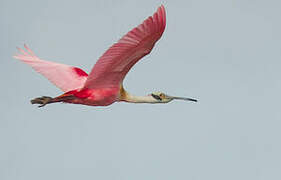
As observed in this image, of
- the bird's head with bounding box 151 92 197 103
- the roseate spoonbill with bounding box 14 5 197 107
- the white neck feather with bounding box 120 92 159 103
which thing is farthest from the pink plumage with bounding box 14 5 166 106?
the bird's head with bounding box 151 92 197 103

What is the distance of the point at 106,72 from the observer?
15.9 meters

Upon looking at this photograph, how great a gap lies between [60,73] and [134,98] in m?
2.25

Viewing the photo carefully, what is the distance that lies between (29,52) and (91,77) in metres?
4.23

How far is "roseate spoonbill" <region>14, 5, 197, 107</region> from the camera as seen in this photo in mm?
13930

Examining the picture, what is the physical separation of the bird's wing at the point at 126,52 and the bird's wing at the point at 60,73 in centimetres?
150

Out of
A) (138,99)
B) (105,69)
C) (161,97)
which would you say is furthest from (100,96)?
(161,97)

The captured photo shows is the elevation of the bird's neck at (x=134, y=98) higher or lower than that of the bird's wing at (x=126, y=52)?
lower

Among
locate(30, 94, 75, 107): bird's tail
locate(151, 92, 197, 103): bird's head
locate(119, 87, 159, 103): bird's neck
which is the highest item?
locate(151, 92, 197, 103): bird's head

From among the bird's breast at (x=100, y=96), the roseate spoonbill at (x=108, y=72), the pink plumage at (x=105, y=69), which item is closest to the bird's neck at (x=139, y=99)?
the roseate spoonbill at (x=108, y=72)

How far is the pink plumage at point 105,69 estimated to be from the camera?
1389 centimetres

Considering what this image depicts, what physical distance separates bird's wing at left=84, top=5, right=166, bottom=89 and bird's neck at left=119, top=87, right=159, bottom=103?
23.8 inches

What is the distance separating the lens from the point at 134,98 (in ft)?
57.8

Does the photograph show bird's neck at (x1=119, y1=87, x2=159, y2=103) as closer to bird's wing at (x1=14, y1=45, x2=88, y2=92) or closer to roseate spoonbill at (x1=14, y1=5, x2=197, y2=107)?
roseate spoonbill at (x1=14, y1=5, x2=197, y2=107)

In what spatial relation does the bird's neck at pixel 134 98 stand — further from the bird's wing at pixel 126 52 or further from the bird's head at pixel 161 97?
the bird's wing at pixel 126 52
